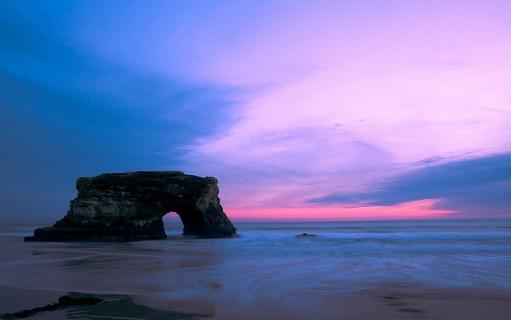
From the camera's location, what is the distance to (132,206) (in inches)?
1558

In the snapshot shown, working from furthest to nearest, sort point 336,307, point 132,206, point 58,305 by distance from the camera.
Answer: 1. point 132,206
2. point 336,307
3. point 58,305

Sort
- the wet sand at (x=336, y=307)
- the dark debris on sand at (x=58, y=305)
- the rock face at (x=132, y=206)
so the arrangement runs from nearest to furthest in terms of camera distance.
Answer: the dark debris on sand at (x=58, y=305) → the wet sand at (x=336, y=307) → the rock face at (x=132, y=206)

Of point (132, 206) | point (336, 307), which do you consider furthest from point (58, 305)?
point (132, 206)

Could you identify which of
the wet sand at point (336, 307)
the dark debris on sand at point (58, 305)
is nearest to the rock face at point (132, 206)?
the wet sand at point (336, 307)

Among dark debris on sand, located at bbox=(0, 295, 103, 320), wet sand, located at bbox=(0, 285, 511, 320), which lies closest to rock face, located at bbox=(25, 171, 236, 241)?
wet sand, located at bbox=(0, 285, 511, 320)

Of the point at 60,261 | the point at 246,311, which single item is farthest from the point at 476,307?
the point at 60,261

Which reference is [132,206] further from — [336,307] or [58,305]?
[336,307]

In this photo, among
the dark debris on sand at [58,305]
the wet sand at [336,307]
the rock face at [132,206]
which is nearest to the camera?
the dark debris on sand at [58,305]

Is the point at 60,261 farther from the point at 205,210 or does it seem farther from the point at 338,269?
the point at 205,210

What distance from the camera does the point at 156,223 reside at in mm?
40906

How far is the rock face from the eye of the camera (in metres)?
37.6

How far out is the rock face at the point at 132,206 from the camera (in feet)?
123

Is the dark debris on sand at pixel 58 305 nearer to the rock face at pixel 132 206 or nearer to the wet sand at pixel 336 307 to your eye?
the wet sand at pixel 336 307

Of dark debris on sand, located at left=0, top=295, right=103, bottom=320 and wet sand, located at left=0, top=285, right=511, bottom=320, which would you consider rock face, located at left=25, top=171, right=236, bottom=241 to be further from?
dark debris on sand, located at left=0, top=295, right=103, bottom=320
